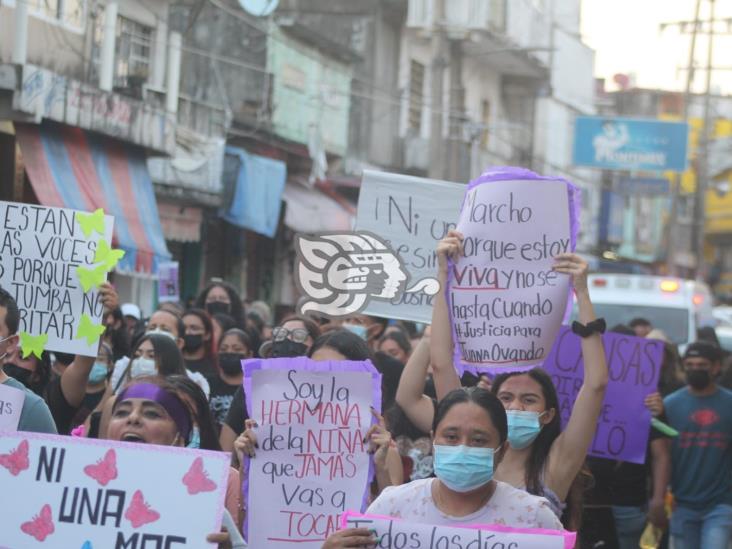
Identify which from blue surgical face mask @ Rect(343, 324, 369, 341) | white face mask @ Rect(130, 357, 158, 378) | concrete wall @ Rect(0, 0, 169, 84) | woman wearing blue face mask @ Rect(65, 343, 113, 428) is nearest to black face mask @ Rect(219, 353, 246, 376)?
woman wearing blue face mask @ Rect(65, 343, 113, 428)

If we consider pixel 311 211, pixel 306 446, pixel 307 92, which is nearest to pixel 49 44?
pixel 311 211

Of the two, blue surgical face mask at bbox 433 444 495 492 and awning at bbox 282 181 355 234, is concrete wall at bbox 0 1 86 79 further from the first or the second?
blue surgical face mask at bbox 433 444 495 492

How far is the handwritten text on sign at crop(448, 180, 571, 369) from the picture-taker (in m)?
6.21

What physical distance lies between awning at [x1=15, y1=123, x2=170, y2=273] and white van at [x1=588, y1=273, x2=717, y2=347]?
5529 millimetres

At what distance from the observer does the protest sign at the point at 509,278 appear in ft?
20.4

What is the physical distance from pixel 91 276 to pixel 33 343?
1.34 feet

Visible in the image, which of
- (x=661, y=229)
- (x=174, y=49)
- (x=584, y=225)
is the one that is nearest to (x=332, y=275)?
(x=174, y=49)

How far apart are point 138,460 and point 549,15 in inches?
1511

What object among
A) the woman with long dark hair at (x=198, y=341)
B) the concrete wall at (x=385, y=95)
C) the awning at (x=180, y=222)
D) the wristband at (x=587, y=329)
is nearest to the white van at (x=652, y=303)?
the awning at (x=180, y=222)

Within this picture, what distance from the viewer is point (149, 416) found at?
16.7ft

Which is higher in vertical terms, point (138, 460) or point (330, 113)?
point (330, 113)

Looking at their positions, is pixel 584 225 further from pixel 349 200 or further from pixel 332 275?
pixel 332 275

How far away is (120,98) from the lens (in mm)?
19891

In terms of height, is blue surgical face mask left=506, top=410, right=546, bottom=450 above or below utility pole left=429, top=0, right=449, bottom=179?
below
